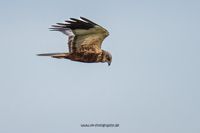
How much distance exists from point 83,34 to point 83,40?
0.35 meters

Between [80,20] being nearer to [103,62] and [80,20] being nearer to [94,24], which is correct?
[94,24]

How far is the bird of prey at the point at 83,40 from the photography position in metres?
28.0

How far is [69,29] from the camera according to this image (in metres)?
28.3

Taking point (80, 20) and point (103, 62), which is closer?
point (80, 20)

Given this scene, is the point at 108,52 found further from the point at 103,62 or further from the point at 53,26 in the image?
the point at 53,26

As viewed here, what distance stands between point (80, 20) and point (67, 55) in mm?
1587

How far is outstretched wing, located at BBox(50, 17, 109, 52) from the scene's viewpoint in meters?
27.9

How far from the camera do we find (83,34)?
2848 centimetres

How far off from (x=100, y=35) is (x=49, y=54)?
78.5 inches

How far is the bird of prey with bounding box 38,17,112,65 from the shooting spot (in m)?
28.0

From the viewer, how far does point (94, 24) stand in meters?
27.6

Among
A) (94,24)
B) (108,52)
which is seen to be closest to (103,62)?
(108,52)

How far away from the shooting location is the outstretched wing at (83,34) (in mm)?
27891

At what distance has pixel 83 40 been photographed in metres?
28.8
